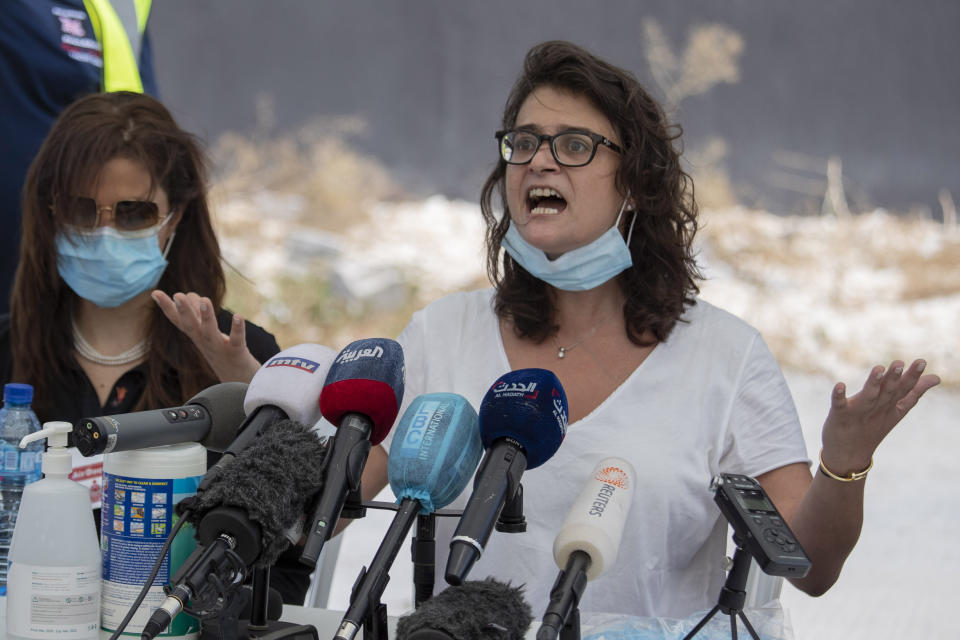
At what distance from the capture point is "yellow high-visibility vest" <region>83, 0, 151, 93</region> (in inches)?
107

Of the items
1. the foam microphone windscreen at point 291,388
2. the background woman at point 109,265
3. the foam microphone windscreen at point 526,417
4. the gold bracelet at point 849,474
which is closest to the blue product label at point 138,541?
the foam microphone windscreen at point 291,388

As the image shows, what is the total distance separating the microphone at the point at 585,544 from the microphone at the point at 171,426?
1.58ft

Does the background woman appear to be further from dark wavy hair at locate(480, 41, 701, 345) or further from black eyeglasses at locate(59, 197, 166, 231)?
dark wavy hair at locate(480, 41, 701, 345)

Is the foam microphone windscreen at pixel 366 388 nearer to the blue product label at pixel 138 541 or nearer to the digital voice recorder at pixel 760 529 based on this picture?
the blue product label at pixel 138 541

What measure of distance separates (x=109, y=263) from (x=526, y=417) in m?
1.29

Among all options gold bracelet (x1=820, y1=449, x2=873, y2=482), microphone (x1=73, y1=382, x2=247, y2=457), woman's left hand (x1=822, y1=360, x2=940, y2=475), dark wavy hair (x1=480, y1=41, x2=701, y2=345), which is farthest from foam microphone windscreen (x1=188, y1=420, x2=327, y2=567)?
dark wavy hair (x1=480, y1=41, x2=701, y2=345)

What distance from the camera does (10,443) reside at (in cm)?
176

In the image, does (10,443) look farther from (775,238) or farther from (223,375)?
(775,238)

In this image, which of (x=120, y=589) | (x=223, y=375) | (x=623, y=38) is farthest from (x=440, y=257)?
(x=120, y=589)

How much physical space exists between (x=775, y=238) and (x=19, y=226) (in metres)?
4.36

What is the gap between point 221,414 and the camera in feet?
4.38

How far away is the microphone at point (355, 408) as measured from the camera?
1.15m

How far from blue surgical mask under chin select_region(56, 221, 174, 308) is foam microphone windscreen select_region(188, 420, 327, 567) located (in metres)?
1.14

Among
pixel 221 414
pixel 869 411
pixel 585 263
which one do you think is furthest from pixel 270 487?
pixel 585 263
